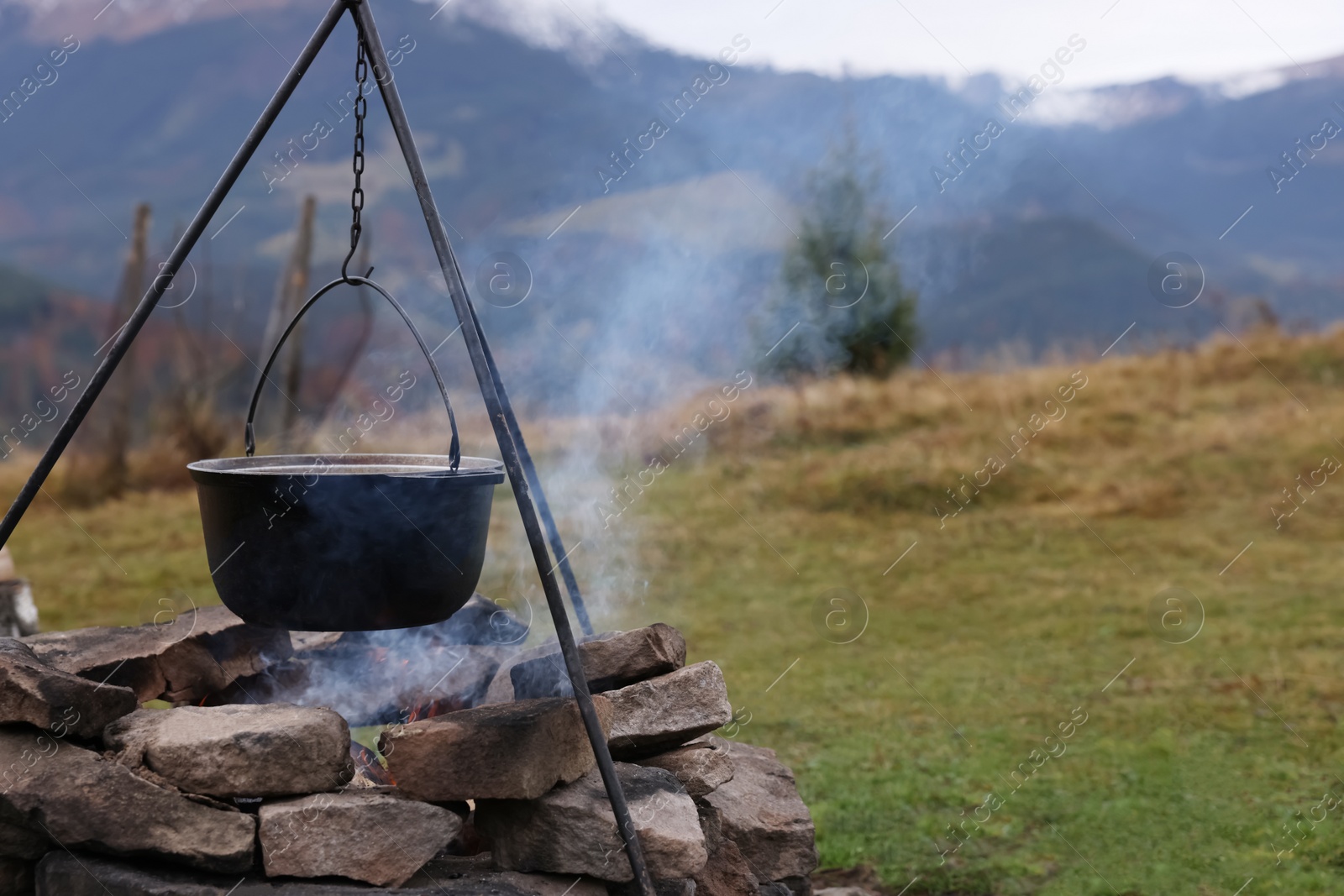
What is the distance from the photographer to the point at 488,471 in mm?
2953

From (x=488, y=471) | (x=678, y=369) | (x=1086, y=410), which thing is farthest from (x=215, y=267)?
(x=488, y=471)

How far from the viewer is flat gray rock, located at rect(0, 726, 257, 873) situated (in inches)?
100

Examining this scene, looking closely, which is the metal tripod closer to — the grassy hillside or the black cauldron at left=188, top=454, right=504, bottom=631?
the black cauldron at left=188, top=454, right=504, bottom=631

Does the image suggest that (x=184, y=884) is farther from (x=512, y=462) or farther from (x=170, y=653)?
(x=512, y=462)

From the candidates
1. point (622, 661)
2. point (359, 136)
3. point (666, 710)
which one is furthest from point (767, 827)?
point (359, 136)

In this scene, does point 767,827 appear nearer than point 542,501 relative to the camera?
Yes

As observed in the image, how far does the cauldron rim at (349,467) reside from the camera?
2.89m

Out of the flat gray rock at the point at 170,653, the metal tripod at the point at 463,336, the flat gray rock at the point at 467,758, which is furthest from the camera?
the flat gray rock at the point at 170,653

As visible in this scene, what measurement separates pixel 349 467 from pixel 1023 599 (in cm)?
574

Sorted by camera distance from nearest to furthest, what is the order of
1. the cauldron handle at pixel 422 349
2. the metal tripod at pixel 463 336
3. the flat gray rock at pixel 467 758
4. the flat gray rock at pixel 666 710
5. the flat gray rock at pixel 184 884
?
the flat gray rock at pixel 184 884
the metal tripod at pixel 463 336
the flat gray rock at pixel 467 758
the cauldron handle at pixel 422 349
the flat gray rock at pixel 666 710

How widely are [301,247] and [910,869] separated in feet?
31.9

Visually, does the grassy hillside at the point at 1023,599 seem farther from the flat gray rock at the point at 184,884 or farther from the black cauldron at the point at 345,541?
the black cauldron at the point at 345,541

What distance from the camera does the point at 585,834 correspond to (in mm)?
2762

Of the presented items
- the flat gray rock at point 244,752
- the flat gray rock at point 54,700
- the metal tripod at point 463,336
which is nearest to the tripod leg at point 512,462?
the metal tripod at point 463,336
